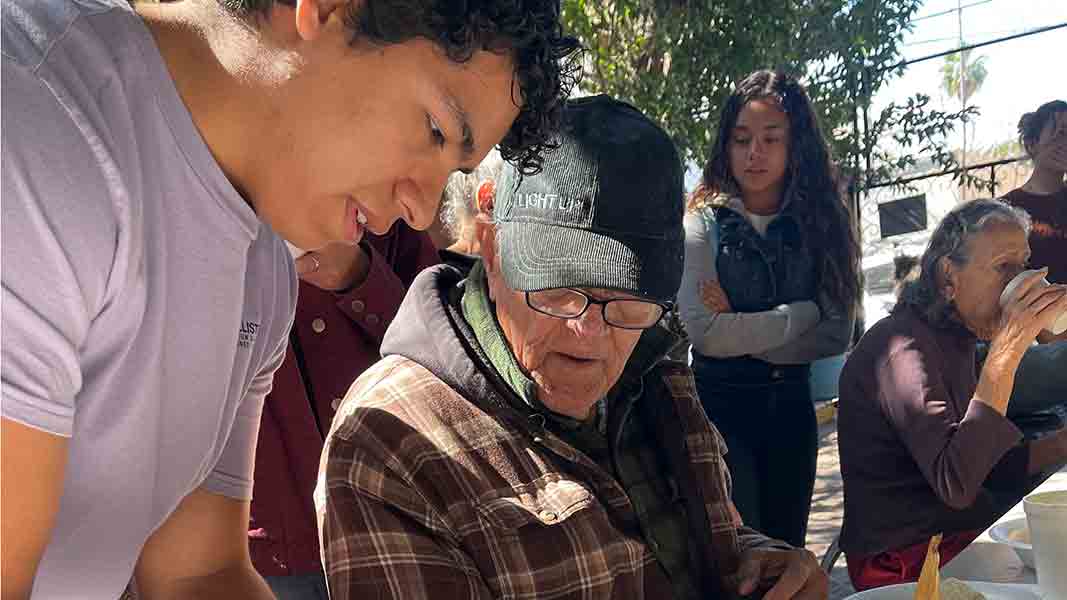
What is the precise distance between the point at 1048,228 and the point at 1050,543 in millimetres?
2968

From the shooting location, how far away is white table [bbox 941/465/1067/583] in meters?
1.90

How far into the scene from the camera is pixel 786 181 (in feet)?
11.8

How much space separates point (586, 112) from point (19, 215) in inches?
41.5

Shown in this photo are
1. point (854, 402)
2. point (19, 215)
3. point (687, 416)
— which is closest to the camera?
point (19, 215)

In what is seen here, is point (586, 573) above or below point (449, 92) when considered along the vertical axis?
below

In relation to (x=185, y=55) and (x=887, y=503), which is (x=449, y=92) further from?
(x=887, y=503)

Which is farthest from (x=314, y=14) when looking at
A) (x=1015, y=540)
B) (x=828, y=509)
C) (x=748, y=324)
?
(x=828, y=509)

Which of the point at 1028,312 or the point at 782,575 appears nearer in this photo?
the point at 782,575

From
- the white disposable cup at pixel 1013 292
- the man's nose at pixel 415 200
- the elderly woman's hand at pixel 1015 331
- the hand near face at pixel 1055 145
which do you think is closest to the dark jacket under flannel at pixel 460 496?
the man's nose at pixel 415 200

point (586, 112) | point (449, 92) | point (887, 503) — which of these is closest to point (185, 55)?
point (449, 92)

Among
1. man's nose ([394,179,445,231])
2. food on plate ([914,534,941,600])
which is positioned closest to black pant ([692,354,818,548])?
food on plate ([914,534,941,600])

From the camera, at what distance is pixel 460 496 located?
160 centimetres

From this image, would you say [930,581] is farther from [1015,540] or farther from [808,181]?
[808,181]

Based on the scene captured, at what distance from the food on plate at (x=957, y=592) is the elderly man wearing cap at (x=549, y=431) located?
0.78 ft
